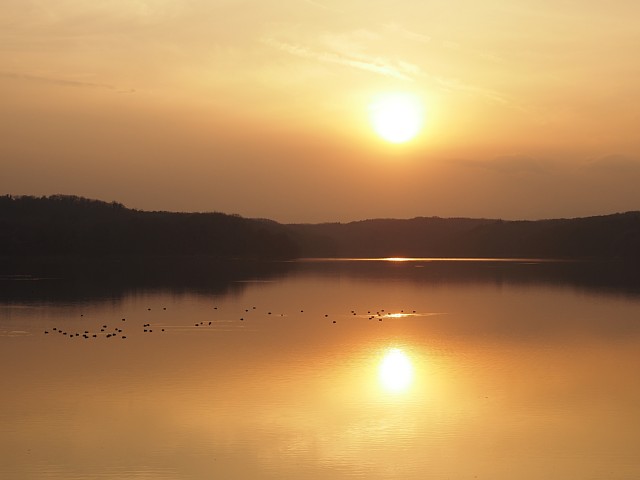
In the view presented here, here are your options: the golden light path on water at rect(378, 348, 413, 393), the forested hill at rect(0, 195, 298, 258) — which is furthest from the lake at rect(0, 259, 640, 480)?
the forested hill at rect(0, 195, 298, 258)

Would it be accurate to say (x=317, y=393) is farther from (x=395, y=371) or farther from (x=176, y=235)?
(x=176, y=235)

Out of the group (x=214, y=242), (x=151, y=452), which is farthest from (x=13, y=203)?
(x=151, y=452)

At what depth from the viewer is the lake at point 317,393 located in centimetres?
1507

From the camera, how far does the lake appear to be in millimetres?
15070

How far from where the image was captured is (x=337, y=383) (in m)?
22.6

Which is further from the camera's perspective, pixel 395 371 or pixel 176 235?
pixel 176 235

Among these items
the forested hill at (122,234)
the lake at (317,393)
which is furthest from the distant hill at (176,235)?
the lake at (317,393)

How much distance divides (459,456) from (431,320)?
25.1 metres

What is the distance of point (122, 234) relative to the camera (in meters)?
139

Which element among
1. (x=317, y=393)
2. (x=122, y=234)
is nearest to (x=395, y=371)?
(x=317, y=393)

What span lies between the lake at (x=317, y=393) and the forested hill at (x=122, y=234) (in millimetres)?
84952

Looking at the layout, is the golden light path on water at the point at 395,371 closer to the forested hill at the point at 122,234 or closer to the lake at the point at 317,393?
the lake at the point at 317,393

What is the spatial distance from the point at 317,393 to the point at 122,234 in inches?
4841

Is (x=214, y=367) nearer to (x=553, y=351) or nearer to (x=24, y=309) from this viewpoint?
(x=553, y=351)
